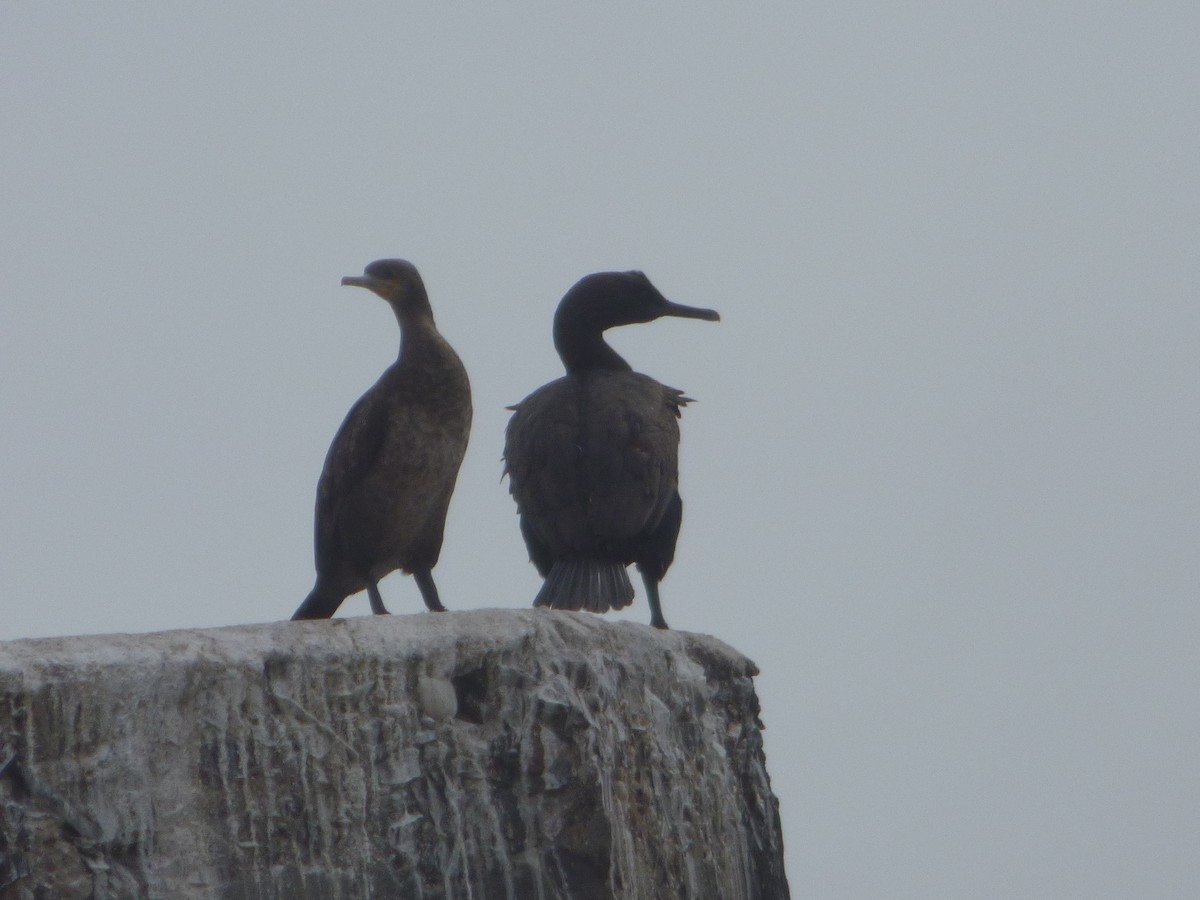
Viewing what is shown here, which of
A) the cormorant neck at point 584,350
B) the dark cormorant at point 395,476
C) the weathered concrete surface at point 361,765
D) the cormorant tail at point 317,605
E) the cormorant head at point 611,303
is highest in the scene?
the cormorant head at point 611,303

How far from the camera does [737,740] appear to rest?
5.87 metres

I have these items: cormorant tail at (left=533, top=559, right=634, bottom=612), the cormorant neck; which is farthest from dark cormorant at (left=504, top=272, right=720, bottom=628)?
the cormorant neck

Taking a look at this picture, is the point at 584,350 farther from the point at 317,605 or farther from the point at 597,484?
the point at 317,605

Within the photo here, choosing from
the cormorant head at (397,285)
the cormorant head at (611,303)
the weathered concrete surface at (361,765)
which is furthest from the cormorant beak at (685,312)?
the weathered concrete surface at (361,765)

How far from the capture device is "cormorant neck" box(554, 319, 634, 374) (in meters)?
7.94

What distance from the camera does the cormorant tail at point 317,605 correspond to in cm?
718

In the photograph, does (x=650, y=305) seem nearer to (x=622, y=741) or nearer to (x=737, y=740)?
(x=737, y=740)

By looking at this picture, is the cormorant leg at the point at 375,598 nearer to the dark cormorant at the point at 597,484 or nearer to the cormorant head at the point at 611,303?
the dark cormorant at the point at 597,484

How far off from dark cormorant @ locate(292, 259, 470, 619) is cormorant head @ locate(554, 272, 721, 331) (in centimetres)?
88

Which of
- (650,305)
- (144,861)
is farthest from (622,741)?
(650,305)

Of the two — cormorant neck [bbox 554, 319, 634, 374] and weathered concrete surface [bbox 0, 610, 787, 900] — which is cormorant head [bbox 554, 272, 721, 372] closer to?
cormorant neck [bbox 554, 319, 634, 374]

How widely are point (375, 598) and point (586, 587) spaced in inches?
31.5

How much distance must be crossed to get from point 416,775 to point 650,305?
3811 mm

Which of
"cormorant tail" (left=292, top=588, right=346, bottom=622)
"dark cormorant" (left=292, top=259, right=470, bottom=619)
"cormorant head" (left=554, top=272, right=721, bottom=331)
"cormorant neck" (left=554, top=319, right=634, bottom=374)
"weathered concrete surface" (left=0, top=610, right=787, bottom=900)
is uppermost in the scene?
"cormorant head" (left=554, top=272, right=721, bottom=331)
